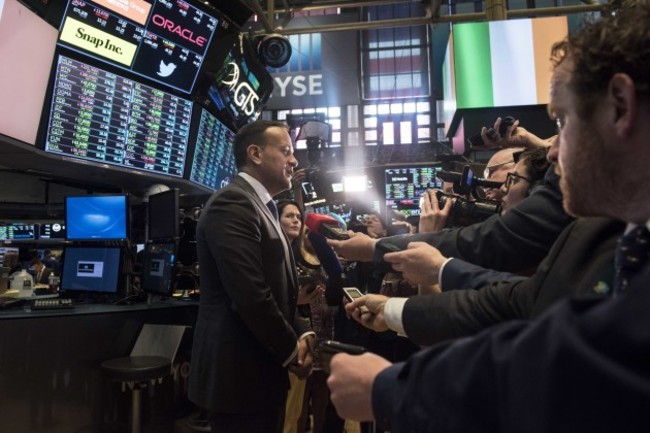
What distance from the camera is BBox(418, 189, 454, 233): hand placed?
2314 millimetres

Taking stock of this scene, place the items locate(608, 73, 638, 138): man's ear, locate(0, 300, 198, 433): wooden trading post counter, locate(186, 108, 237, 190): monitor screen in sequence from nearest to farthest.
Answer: locate(608, 73, 638, 138): man's ear → locate(0, 300, 198, 433): wooden trading post counter → locate(186, 108, 237, 190): monitor screen

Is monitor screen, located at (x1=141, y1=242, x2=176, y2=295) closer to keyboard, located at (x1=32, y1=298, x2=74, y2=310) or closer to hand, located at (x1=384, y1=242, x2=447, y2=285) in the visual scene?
keyboard, located at (x1=32, y1=298, x2=74, y2=310)

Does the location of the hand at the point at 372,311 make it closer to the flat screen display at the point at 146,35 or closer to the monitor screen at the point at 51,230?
the flat screen display at the point at 146,35

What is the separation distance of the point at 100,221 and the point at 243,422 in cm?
255

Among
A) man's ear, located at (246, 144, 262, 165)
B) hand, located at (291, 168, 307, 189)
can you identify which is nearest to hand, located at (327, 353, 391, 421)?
man's ear, located at (246, 144, 262, 165)

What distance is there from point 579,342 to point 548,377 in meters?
Answer: 0.05

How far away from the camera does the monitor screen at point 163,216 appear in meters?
3.41

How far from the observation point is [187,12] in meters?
4.09

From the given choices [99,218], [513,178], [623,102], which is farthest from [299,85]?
[623,102]

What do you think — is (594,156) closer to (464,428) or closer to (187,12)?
(464,428)

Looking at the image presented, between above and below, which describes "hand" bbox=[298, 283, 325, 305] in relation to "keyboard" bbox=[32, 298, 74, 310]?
above

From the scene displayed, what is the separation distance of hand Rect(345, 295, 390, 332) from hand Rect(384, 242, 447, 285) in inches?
8.6

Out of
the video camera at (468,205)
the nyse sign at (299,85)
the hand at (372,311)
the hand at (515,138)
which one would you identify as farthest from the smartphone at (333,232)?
the nyse sign at (299,85)

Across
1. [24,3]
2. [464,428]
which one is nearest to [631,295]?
[464,428]
